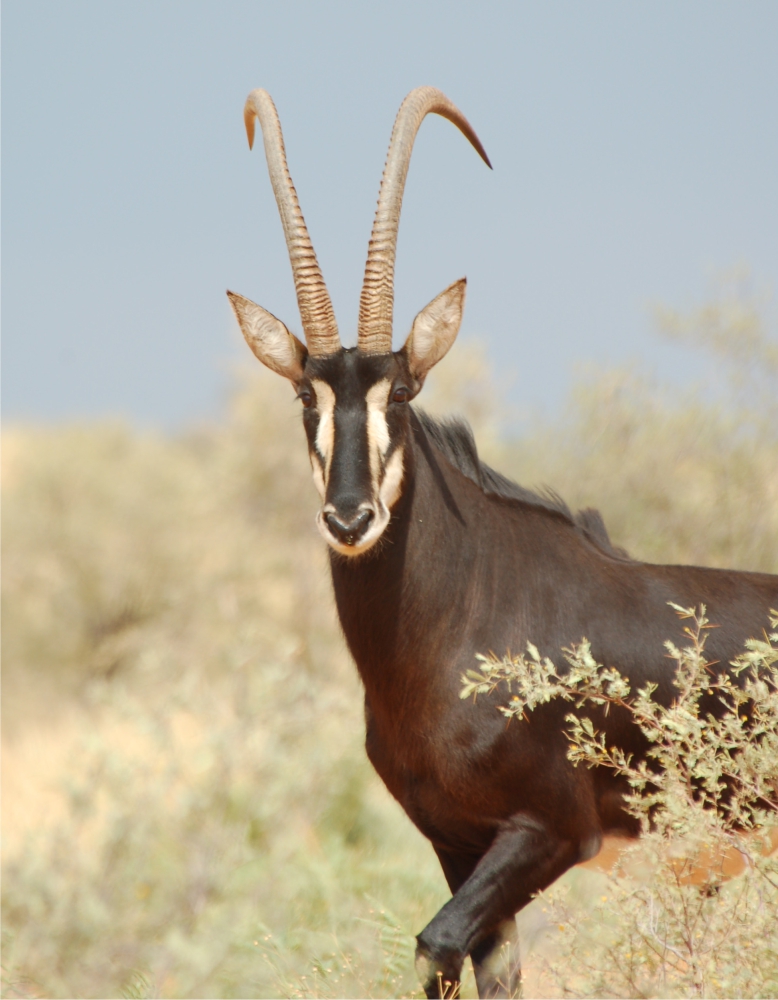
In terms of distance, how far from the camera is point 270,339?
16.3ft

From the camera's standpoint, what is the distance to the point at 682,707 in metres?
3.76

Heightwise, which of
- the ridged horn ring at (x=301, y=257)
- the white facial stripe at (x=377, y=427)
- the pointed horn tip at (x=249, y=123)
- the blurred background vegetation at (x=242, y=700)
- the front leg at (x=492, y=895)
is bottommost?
the blurred background vegetation at (x=242, y=700)

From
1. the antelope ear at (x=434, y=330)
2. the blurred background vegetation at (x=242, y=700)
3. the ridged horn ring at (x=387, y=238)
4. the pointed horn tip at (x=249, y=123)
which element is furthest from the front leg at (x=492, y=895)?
the pointed horn tip at (x=249, y=123)

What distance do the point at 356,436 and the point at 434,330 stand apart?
0.76 metres

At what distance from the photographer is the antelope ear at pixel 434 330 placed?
478cm

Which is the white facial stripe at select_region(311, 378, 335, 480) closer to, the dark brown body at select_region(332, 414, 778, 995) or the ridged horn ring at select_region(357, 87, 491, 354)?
the ridged horn ring at select_region(357, 87, 491, 354)

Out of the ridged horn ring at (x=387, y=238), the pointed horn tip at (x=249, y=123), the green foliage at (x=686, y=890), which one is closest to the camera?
the green foliage at (x=686, y=890)

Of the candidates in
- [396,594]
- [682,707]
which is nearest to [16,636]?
[396,594]

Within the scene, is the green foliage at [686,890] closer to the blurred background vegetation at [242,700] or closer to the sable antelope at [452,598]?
the sable antelope at [452,598]

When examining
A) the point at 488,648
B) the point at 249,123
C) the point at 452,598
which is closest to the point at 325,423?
the point at 452,598

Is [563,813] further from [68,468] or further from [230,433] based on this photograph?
[68,468]

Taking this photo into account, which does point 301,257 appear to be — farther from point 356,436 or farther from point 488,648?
point 488,648

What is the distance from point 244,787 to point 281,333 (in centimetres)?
461

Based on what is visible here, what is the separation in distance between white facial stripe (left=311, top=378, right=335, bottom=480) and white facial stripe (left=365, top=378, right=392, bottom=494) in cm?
14
